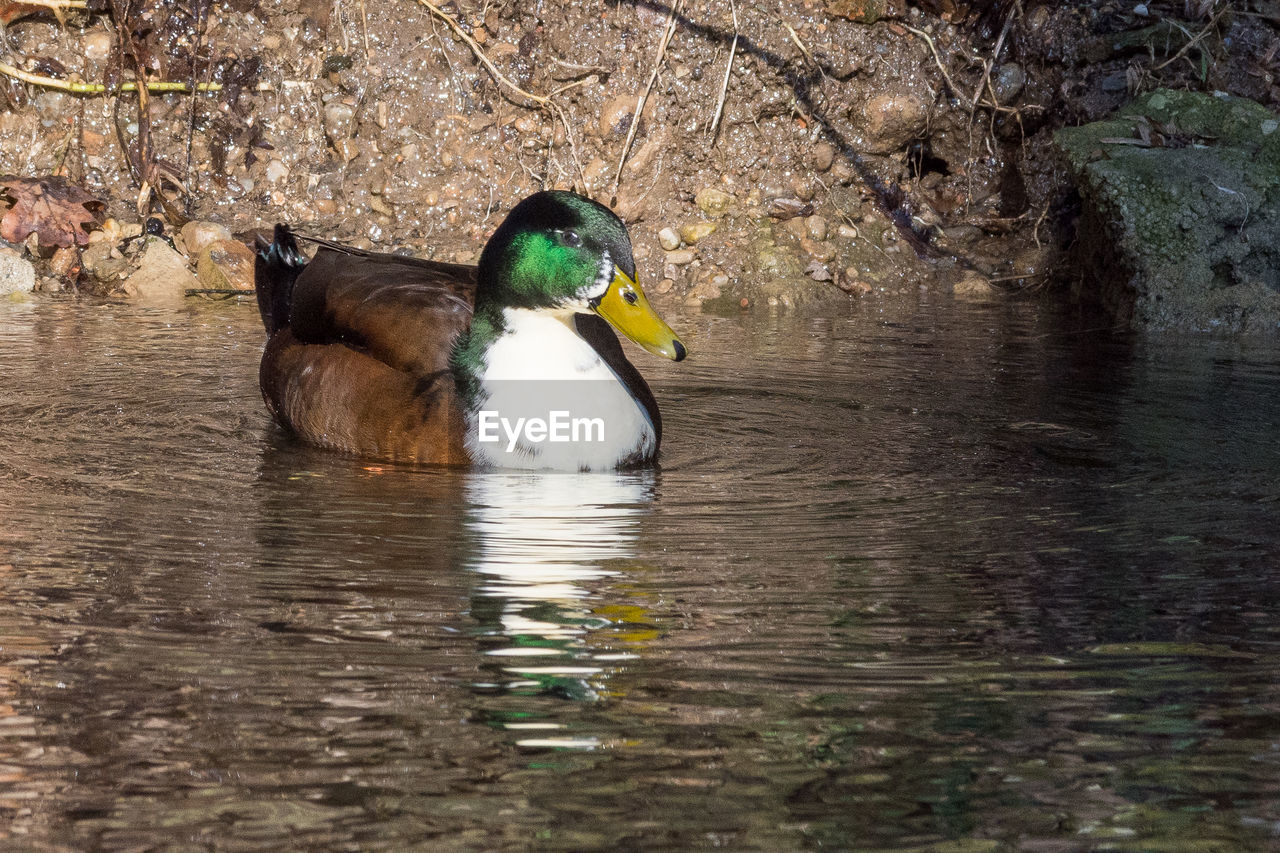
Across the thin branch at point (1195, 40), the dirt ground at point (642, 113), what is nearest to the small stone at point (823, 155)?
the dirt ground at point (642, 113)

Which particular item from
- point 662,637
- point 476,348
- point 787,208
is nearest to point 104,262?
point 787,208

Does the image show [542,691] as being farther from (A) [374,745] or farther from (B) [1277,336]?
(B) [1277,336]

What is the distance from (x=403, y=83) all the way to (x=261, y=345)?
2.73 meters

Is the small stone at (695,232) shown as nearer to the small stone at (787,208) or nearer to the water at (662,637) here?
the small stone at (787,208)

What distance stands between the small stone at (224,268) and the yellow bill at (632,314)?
13.8 ft

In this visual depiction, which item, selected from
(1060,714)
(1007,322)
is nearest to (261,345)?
(1007,322)

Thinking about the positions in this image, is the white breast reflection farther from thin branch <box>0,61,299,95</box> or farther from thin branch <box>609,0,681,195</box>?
thin branch <box>0,61,299,95</box>

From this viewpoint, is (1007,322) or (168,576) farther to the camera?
(1007,322)

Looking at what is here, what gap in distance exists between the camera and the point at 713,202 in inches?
344

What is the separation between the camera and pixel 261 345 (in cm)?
671

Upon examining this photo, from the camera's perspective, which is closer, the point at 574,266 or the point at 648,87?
the point at 574,266

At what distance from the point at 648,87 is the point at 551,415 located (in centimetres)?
448

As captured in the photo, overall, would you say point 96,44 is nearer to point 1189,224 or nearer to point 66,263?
point 66,263
